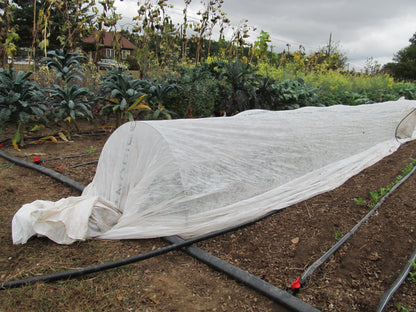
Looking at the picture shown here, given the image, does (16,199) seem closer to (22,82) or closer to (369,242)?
(22,82)

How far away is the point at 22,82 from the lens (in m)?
4.17

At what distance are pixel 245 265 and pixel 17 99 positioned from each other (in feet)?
12.3

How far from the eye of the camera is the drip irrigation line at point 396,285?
1525mm

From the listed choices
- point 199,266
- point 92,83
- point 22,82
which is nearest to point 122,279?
point 199,266

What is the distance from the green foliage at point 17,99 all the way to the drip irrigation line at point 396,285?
429cm

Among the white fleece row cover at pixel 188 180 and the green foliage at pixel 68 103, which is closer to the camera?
the white fleece row cover at pixel 188 180

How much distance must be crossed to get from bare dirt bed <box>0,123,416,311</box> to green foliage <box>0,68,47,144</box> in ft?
5.41

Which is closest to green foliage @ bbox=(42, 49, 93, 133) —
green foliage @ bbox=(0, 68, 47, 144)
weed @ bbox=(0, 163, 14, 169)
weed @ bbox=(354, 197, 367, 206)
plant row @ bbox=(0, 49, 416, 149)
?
plant row @ bbox=(0, 49, 416, 149)

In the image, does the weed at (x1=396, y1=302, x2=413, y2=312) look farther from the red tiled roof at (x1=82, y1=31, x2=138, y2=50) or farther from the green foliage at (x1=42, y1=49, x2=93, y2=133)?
the red tiled roof at (x1=82, y1=31, x2=138, y2=50)

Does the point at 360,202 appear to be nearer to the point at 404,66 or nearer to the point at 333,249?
the point at 333,249

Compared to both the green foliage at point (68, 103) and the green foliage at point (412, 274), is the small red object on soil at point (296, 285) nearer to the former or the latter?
the green foliage at point (412, 274)

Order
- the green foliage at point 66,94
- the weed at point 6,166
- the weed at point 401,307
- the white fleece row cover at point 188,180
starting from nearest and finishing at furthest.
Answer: the weed at point 401,307, the white fleece row cover at point 188,180, the weed at point 6,166, the green foliage at point 66,94

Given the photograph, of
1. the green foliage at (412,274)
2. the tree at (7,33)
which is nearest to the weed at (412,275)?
→ the green foliage at (412,274)

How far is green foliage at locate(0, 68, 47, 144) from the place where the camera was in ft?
13.3
